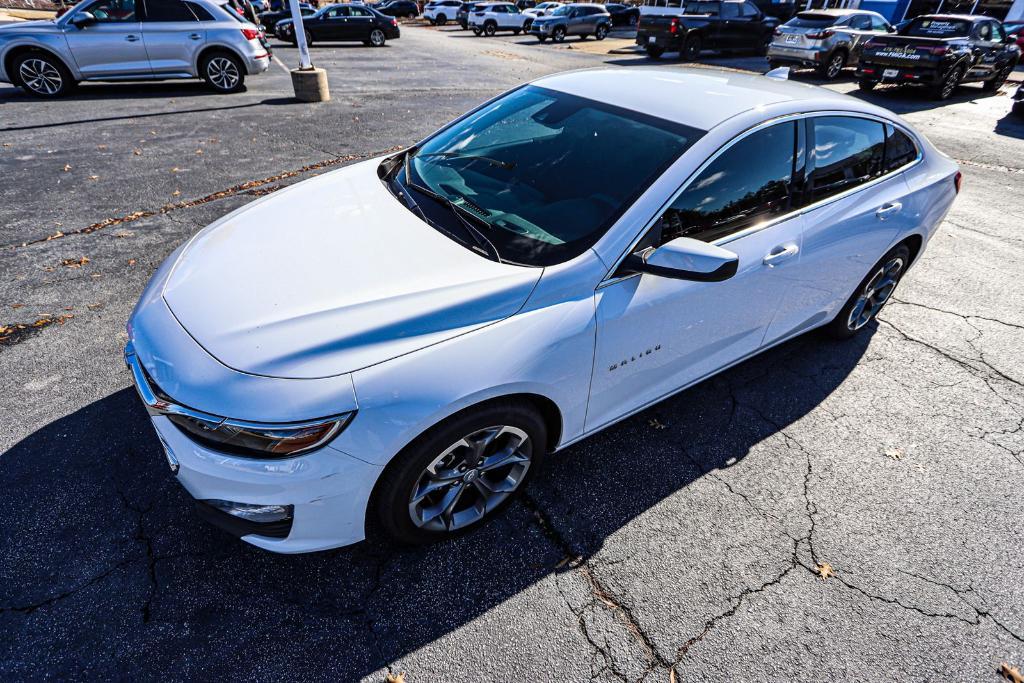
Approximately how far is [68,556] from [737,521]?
3.13m

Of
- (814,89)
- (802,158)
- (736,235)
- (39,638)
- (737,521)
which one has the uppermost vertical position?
(814,89)

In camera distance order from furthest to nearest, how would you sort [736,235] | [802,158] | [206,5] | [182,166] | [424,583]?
[206,5], [182,166], [802,158], [736,235], [424,583]

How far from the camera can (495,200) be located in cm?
276

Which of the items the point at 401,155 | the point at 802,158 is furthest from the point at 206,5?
the point at 802,158

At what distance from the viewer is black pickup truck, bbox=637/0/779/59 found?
61.0ft

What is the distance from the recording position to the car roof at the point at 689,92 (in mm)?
2760

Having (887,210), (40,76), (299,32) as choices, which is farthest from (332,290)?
(40,76)

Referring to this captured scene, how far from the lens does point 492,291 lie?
2.22 metres

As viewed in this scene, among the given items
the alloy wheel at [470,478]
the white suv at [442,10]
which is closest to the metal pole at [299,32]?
the alloy wheel at [470,478]

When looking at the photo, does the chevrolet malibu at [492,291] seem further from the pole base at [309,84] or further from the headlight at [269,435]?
the pole base at [309,84]

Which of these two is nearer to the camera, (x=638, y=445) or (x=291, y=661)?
(x=291, y=661)

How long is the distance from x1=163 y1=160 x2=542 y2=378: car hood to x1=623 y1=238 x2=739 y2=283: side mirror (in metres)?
0.51

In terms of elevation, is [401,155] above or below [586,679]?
above

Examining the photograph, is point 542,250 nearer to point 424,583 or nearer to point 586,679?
point 424,583
